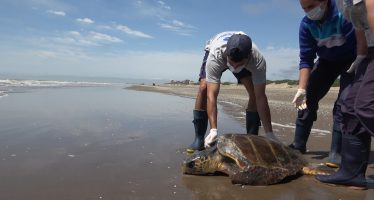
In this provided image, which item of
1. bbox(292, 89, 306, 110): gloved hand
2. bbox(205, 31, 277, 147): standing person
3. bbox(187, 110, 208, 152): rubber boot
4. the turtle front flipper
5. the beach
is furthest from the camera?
bbox(187, 110, 208, 152): rubber boot

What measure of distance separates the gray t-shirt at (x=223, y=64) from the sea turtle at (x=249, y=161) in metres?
0.95

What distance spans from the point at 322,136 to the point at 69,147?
3.88 meters

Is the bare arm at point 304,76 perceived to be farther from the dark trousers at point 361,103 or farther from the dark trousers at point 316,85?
the dark trousers at point 361,103

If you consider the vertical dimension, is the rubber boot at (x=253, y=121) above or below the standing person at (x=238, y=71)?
below

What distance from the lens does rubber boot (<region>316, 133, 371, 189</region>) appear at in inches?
126

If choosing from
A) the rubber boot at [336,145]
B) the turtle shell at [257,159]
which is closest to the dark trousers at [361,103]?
the turtle shell at [257,159]

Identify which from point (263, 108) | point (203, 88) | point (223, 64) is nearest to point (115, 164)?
point (203, 88)

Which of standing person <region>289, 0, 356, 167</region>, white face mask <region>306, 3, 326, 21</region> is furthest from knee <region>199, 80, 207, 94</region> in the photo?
white face mask <region>306, 3, 326, 21</region>

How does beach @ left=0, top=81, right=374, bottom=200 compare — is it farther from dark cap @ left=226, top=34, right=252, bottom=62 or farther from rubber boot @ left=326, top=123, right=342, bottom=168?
dark cap @ left=226, top=34, right=252, bottom=62

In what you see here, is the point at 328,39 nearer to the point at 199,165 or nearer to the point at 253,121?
the point at 253,121

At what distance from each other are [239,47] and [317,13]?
0.86 metres

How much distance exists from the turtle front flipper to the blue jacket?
148cm

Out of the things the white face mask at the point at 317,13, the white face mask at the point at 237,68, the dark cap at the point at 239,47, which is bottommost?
the white face mask at the point at 237,68

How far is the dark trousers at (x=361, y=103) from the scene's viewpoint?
2.78 meters
